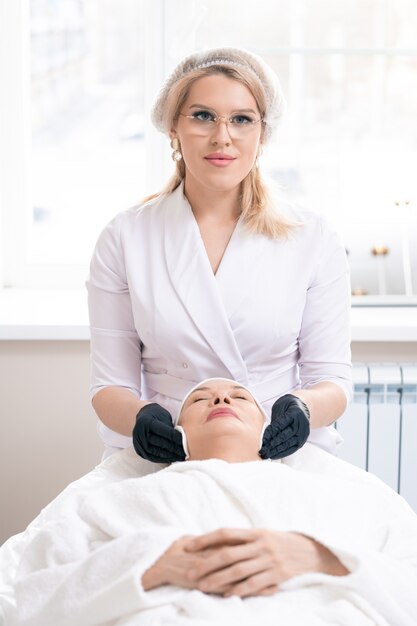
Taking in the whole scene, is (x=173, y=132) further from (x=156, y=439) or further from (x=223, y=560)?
(x=223, y=560)

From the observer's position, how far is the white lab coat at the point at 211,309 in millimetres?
1975

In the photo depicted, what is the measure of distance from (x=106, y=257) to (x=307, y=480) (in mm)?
714

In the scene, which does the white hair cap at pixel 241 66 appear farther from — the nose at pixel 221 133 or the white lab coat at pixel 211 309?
the white lab coat at pixel 211 309

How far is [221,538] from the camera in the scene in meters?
1.40

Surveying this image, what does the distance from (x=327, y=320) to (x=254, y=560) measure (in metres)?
0.74

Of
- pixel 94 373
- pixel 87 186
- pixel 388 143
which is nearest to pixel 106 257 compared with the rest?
pixel 94 373

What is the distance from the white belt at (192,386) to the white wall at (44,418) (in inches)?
23.9

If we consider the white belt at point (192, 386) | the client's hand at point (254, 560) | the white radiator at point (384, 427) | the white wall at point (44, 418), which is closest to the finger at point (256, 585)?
the client's hand at point (254, 560)

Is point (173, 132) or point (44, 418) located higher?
point (173, 132)

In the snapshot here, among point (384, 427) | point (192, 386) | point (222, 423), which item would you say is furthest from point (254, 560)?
point (384, 427)

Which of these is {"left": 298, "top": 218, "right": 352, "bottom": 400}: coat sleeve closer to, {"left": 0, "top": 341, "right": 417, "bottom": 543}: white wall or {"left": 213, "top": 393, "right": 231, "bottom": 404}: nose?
{"left": 213, "top": 393, "right": 231, "bottom": 404}: nose

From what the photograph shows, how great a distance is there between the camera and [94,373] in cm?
204

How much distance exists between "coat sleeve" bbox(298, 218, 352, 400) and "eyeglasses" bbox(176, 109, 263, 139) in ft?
0.91

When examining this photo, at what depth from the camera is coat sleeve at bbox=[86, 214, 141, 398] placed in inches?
79.4
